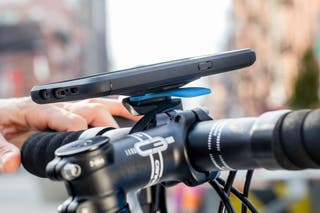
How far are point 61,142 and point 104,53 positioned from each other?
9.55m

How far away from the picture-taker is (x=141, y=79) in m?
1.03

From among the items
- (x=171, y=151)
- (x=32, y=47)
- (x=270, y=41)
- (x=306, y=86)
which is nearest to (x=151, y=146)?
(x=171, y=151)

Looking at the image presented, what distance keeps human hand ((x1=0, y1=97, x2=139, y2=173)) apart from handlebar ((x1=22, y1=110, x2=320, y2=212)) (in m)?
0.31

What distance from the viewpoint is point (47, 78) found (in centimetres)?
4241

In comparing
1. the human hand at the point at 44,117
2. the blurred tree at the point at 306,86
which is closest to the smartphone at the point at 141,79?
the human hand at the point at 44,117

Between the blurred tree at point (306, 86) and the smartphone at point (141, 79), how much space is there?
12.6 meters

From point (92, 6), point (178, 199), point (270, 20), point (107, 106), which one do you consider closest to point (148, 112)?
point (107, 106)

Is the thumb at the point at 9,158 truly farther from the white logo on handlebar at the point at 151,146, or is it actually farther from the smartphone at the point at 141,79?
the white logo on handlebar at the point at 151,146

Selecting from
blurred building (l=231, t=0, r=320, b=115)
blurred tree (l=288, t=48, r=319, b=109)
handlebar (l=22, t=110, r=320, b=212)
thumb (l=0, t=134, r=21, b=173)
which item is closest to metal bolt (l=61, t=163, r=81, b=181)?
handlebar (l=22, t=110, r=320, b=212)

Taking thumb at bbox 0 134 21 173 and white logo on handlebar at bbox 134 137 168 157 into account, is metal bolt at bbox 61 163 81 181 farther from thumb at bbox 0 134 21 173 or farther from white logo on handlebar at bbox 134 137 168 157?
thumb at bbox 0 134 21 173

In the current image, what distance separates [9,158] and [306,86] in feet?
42.9

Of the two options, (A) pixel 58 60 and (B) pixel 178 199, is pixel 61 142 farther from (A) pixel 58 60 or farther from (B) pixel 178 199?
(A) pixel 58 60

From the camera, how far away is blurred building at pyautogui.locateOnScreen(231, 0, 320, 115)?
27.4 meters

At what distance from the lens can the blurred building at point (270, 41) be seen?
27.4m
